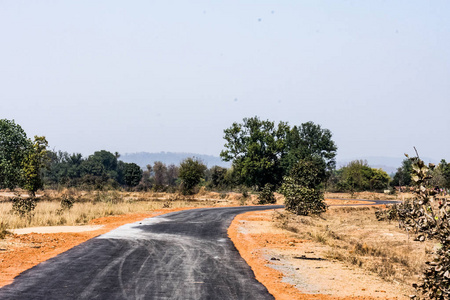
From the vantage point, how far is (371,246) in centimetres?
1902

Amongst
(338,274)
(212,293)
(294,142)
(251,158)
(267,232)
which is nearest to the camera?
(212,293)

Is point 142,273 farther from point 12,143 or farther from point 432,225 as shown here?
point 12,143

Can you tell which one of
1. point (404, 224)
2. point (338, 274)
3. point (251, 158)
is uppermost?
point (251, 158)

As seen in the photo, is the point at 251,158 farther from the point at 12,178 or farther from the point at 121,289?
the point at 121,289

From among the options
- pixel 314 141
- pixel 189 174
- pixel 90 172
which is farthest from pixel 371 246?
pixel 90 172

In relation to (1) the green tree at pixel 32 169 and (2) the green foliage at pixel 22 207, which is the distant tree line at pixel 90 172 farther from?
(2) the green foliage at pixel 22 207

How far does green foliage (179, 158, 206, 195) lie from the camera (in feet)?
218

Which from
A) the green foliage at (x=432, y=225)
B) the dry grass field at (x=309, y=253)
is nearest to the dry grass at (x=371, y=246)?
the dry grass field at (x=309, y=253)

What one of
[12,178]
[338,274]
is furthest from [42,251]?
[12,178]

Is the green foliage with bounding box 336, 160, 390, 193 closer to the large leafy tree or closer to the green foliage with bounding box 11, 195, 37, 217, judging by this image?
the large leafy tree

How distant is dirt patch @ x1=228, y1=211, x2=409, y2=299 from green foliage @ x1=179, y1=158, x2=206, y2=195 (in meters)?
47.7

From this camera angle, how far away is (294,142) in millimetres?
78750

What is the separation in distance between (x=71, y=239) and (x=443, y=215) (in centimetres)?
1488

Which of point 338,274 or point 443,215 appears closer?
point 443,215
